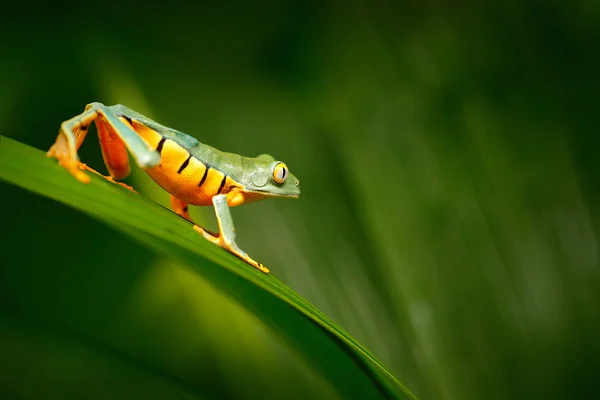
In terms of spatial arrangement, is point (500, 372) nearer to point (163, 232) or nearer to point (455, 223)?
point (455, 223)

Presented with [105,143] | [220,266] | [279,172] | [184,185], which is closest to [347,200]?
[279,172]

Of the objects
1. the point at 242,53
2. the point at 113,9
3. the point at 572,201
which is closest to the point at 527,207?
the point at 572,201

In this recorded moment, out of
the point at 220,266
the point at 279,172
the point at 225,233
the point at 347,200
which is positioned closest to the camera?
the point at 220,266

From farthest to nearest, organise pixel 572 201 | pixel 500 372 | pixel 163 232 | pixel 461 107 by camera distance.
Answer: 1. pixel 461 107
2. pixel 572 201
3. pixel 500 372
4. pixel 163 232

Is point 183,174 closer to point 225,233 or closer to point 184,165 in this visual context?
point 184,165

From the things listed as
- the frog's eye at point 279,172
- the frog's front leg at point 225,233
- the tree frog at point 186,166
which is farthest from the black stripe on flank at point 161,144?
the frog's eye at point 279,172

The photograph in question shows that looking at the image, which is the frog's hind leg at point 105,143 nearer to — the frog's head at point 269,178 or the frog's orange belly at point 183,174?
the frog's orange belly at point 183,174
